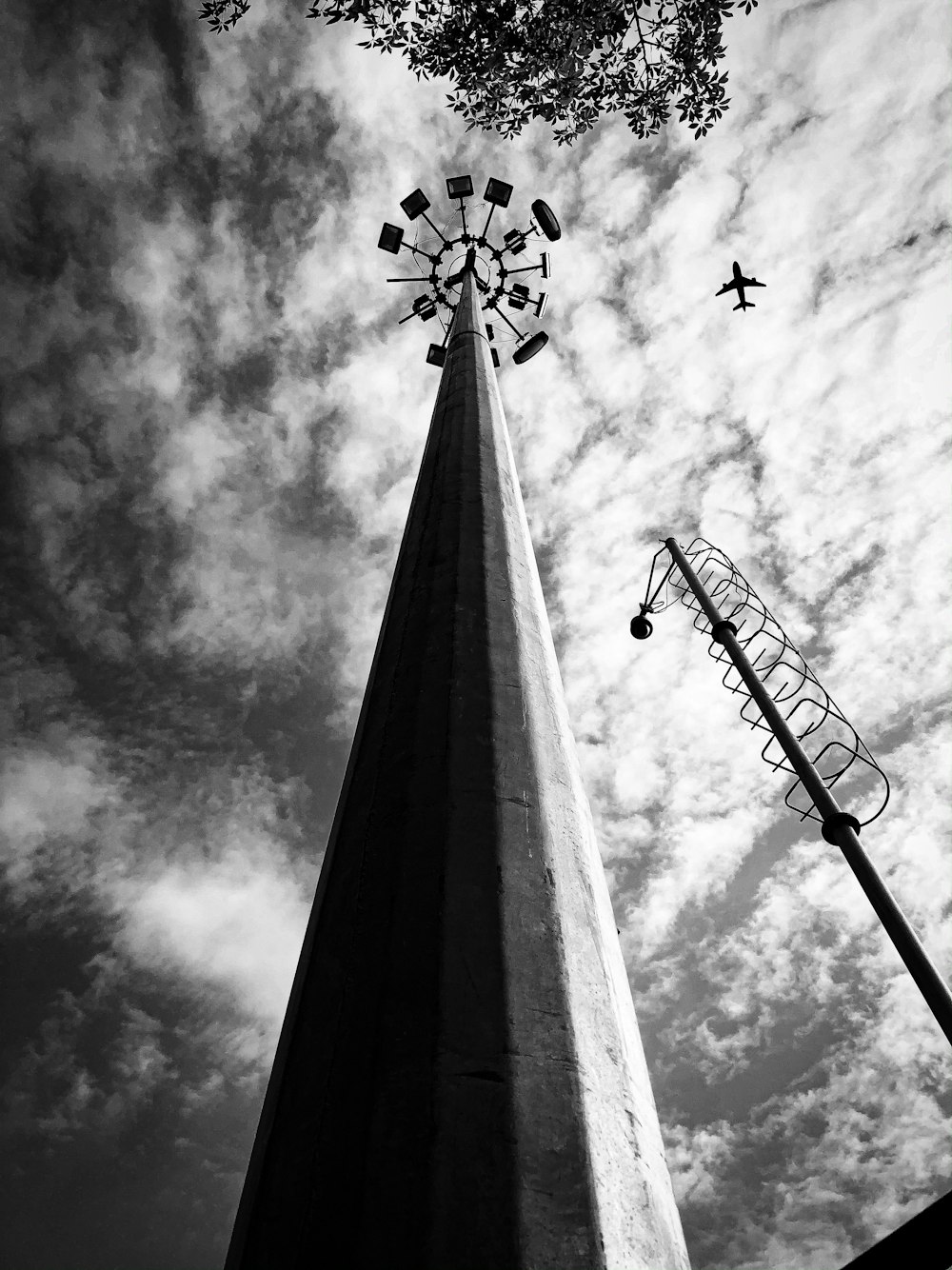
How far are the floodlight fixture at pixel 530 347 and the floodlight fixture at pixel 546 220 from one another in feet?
6.82

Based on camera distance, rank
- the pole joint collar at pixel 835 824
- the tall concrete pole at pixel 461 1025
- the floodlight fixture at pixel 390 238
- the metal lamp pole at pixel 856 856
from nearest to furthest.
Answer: the tall concrete pole at pixel 461 1025
the metal lamp pole at pixel 856 856
the pole joint collar at pixel 835 824
the floodlight fixture at pixel 390 238

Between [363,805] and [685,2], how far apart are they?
11107 mm

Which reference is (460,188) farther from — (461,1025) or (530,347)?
(461,1025)

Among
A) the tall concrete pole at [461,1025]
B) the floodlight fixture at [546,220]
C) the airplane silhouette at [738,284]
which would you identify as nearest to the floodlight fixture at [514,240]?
the floodlight fixture at [546,220]

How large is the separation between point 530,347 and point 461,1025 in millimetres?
13139

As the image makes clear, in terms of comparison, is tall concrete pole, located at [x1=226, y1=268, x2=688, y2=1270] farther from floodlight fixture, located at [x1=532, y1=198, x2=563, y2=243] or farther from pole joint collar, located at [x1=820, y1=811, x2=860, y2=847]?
floodlight fixture, located at [x1=532, y1=198, x2=563, y2=243]

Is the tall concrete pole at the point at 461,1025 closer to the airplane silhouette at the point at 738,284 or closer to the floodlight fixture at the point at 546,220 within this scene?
the airplane silhouette at the point at 738,284

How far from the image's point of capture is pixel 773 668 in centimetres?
649

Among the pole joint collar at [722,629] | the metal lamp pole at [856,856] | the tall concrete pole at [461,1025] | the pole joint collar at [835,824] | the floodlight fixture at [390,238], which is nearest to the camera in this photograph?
the tall concrete pole at [461,1025]

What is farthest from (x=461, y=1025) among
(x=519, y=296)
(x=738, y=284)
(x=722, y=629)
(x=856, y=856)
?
(x=519, y=296)

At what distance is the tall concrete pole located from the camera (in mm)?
1355

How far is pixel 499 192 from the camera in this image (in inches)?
513

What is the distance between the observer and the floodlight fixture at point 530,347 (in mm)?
12975

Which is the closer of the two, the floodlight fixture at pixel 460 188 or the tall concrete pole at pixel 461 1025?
the tall concrete pole at pixel 461 1025
